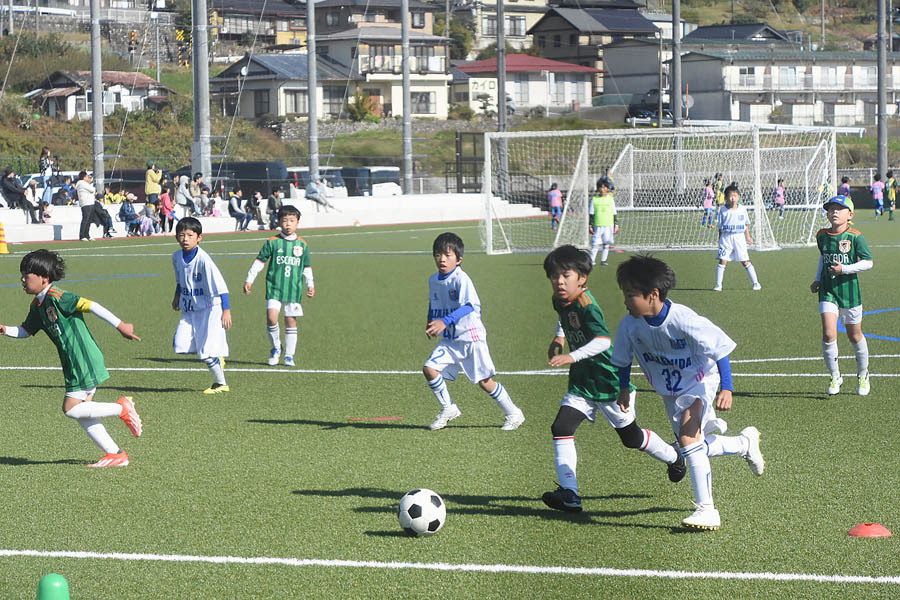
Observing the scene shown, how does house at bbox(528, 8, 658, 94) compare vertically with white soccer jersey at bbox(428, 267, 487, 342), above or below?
above

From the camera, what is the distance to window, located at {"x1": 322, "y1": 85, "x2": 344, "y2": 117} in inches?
2785

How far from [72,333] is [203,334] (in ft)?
10.3

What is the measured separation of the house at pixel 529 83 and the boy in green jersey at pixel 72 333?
74547mm

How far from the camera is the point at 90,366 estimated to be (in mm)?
7406

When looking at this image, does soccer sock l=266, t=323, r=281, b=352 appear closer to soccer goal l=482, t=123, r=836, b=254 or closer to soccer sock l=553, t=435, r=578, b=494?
soccer sock l=553, t=435, r=578, b=494

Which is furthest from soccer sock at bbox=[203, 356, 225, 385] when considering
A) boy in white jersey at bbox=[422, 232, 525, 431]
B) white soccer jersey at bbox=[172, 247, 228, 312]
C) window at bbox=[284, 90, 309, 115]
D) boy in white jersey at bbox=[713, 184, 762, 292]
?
window at bbox=[284, 90, 309, 115]

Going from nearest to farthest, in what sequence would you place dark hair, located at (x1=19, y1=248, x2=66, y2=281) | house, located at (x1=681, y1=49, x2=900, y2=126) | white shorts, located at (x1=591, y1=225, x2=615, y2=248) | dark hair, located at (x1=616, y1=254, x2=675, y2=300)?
dark hair, located at (x1=616, y1=254, x2=675, y2=300) < dark hair, located at (x1=19, y1=248, x2=66, y2=281) < white shorts, located at (x1=591, y1=225, x2=615, y2=248) < house, located at (x1=681, y1=49, x2=900, y2=126)

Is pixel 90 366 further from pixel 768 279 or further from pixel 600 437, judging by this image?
pixel 768 279

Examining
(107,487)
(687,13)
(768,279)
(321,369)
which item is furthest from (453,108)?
(107,487)

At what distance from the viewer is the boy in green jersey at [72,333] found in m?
7.25

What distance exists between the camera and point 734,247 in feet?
61.5

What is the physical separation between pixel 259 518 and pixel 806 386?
5.84 m

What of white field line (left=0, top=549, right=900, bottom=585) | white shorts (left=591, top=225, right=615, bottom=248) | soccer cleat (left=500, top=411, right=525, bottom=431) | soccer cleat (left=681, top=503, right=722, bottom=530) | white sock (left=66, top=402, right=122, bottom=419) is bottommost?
white field line (left=0, top=549, right=900, bottom=585)

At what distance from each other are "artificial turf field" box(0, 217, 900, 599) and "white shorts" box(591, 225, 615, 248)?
9.30 m
